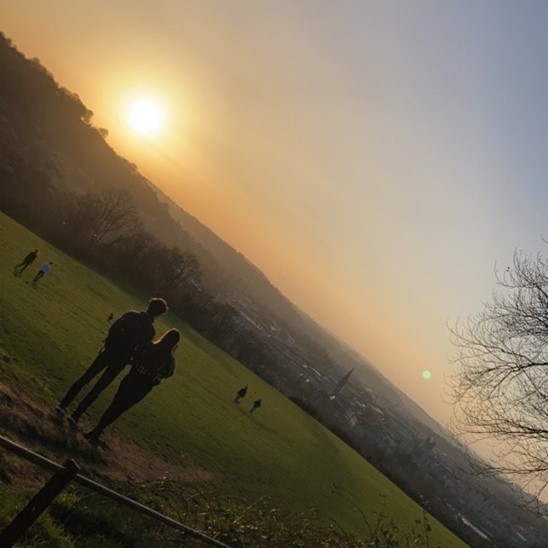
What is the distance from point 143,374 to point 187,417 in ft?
27.4

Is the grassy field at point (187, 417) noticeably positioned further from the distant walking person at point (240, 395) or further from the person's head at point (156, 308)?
the person's head at point (156, 308)

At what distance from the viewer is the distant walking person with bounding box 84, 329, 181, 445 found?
10.3 m

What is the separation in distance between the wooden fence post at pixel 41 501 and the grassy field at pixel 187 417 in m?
5.90

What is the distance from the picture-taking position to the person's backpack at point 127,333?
10219mm

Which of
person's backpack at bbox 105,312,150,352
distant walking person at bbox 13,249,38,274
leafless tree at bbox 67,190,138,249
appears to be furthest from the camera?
leafless tree at bbox 67,190,138,249

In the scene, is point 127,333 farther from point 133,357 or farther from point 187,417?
point 187,417

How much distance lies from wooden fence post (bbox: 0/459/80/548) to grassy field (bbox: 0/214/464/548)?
19.4 feet

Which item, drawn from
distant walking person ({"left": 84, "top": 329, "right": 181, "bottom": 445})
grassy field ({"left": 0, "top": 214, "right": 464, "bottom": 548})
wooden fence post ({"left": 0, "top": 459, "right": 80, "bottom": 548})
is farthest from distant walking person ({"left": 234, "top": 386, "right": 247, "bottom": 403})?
wooden fence post ({"left": 0, "top": 459, "right": 80, "bottom": 548})

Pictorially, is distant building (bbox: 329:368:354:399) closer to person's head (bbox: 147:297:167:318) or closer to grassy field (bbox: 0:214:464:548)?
grassy field (bbox: 0:214:464:548)

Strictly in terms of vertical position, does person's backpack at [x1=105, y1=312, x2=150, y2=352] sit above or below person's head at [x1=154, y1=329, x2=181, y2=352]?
below

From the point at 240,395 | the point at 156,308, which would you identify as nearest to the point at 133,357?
the point at 156,308

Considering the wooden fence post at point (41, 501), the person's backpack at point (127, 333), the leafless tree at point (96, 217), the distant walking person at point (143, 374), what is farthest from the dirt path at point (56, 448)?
the leafless tree at point (96, 217)

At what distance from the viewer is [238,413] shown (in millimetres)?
24875

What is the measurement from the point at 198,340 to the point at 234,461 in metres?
29.9
